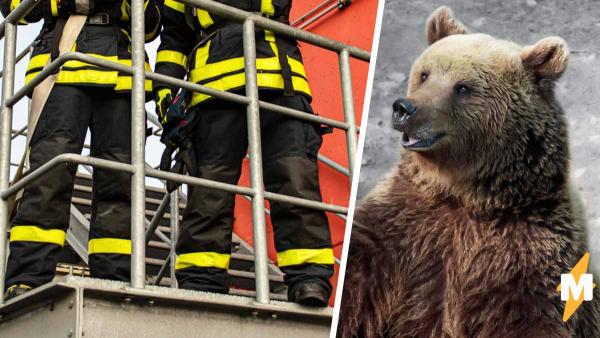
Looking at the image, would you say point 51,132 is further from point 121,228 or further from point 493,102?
point 493,102

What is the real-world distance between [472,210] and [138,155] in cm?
145

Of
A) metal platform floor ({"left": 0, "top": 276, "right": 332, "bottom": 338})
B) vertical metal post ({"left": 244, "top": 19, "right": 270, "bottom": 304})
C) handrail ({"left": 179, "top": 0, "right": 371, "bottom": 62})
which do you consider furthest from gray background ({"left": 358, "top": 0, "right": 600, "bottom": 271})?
handrail ({"left": 179, "top": 0, "right": 371, "bottom": 62})

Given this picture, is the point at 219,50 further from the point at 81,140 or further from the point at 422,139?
the point at 422,139

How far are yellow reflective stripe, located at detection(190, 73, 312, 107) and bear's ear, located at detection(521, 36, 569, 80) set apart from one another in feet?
5.95

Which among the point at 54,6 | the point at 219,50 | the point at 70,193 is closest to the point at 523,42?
the point at 219,50

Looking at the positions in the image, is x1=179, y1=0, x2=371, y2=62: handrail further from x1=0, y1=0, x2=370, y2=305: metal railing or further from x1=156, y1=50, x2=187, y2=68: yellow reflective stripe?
x1=156, y1=50, x2=187, y2=68: yellow reflective stripe

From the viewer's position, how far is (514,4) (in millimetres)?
1809

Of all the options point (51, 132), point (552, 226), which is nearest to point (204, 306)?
point (51, 132)

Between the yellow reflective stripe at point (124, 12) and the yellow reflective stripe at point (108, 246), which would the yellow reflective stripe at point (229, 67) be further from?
the yellow reflective stripe at point (108, 246)

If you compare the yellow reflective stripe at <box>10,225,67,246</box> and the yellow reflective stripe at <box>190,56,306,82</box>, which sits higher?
the yellow reflective stripe at <box>190,56,306,82</box>

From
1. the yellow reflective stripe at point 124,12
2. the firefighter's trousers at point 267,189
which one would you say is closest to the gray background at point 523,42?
the firefighter's trousers at point 267,189

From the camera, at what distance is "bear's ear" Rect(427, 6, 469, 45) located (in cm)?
179

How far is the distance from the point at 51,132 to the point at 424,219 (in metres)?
1.92

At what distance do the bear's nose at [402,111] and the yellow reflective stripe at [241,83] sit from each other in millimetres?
1698
